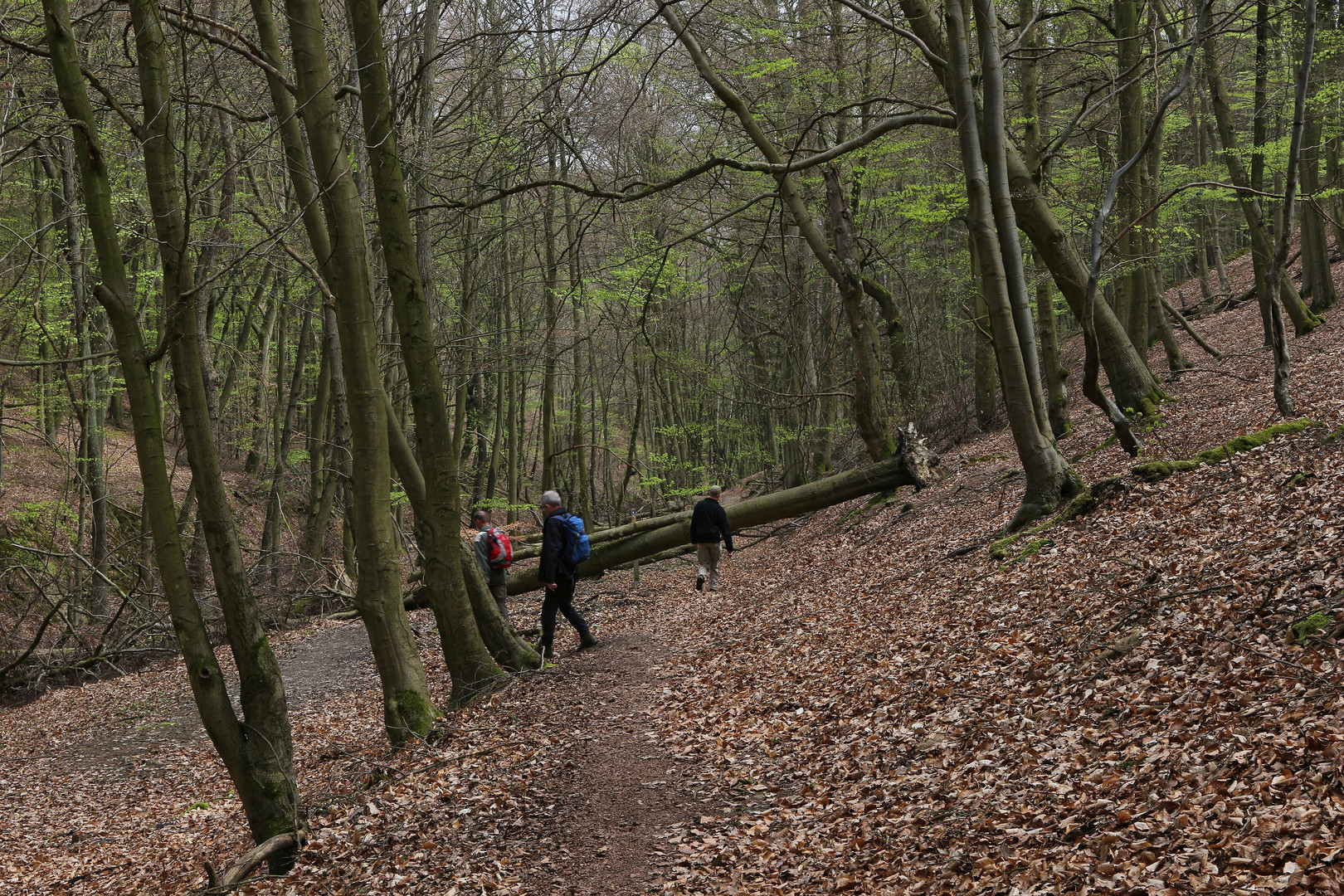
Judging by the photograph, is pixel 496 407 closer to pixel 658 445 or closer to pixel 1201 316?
pixel 658 445

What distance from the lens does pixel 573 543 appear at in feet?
33.8

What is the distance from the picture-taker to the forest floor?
3838 millimetres

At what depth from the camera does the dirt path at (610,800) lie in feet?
16.4

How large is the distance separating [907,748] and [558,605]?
553 centimetres

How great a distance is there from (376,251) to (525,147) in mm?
7086

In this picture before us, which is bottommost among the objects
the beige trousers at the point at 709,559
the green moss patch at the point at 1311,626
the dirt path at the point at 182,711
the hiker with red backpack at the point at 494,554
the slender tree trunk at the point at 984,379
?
the dirt path at the point at 182,711

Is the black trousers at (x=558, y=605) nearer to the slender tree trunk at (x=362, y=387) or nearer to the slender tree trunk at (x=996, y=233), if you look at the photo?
the slender tree trunk at (x=362, y=387)

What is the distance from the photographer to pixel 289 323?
976 inches

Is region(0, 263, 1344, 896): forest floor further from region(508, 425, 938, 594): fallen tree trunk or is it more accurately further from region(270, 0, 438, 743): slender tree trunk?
region(508, 425, 938, 594): fallen tree trunk

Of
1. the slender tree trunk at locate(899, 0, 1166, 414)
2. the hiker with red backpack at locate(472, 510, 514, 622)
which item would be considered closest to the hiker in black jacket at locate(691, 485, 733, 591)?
the hiker with red backpack at locate(472, 510, 514, 622)

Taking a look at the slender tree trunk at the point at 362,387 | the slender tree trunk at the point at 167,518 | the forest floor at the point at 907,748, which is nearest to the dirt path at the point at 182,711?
the forest floor at the point at 907,748

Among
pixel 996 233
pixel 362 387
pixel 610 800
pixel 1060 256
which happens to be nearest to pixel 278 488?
pixel 362 387

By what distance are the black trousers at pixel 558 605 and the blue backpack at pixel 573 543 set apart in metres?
0.19

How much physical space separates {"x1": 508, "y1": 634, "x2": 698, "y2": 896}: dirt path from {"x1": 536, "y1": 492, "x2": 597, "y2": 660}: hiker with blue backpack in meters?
1.34
